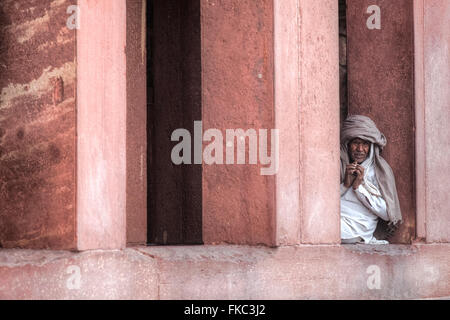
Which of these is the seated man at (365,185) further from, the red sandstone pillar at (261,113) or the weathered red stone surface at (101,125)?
the weathered red stone surface at (101,125)

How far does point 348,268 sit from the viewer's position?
586cm

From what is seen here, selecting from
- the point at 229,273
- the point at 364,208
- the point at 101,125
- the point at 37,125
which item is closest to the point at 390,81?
the point at 364,208

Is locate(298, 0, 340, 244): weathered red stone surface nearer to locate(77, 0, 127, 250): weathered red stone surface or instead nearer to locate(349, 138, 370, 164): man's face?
locate(349, 138, 370, 164): man's face

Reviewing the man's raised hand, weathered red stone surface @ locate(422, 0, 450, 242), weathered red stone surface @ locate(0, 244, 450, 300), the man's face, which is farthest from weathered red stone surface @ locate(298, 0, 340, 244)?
weathered red stone surface @ locate(422, 0, 450, 242)

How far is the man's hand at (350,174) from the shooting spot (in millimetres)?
6645

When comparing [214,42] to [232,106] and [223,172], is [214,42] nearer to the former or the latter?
[232,106]

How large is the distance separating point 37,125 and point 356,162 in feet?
8.99

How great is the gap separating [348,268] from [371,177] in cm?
110

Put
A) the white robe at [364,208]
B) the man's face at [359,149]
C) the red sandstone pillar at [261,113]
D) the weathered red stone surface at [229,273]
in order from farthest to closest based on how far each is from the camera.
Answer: the man's face at [359,149]
the white robe at [364,208]
the red sandstone pillar at [261,113]
the weathered red stone surface at [229,273]

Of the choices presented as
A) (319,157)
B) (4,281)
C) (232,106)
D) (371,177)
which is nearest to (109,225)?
(4,281)

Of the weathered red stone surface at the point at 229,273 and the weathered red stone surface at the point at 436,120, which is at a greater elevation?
the weathered red stone surface at the point at 436,120

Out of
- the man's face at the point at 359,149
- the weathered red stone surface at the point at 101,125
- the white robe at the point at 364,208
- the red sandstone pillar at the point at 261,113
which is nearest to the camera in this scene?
the weathered red stone surface at the point at 101,125

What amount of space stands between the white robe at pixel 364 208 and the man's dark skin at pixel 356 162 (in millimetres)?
38

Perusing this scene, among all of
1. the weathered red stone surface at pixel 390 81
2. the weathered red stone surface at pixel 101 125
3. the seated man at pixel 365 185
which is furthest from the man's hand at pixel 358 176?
the weathered red stone surface at pixel 101 125
